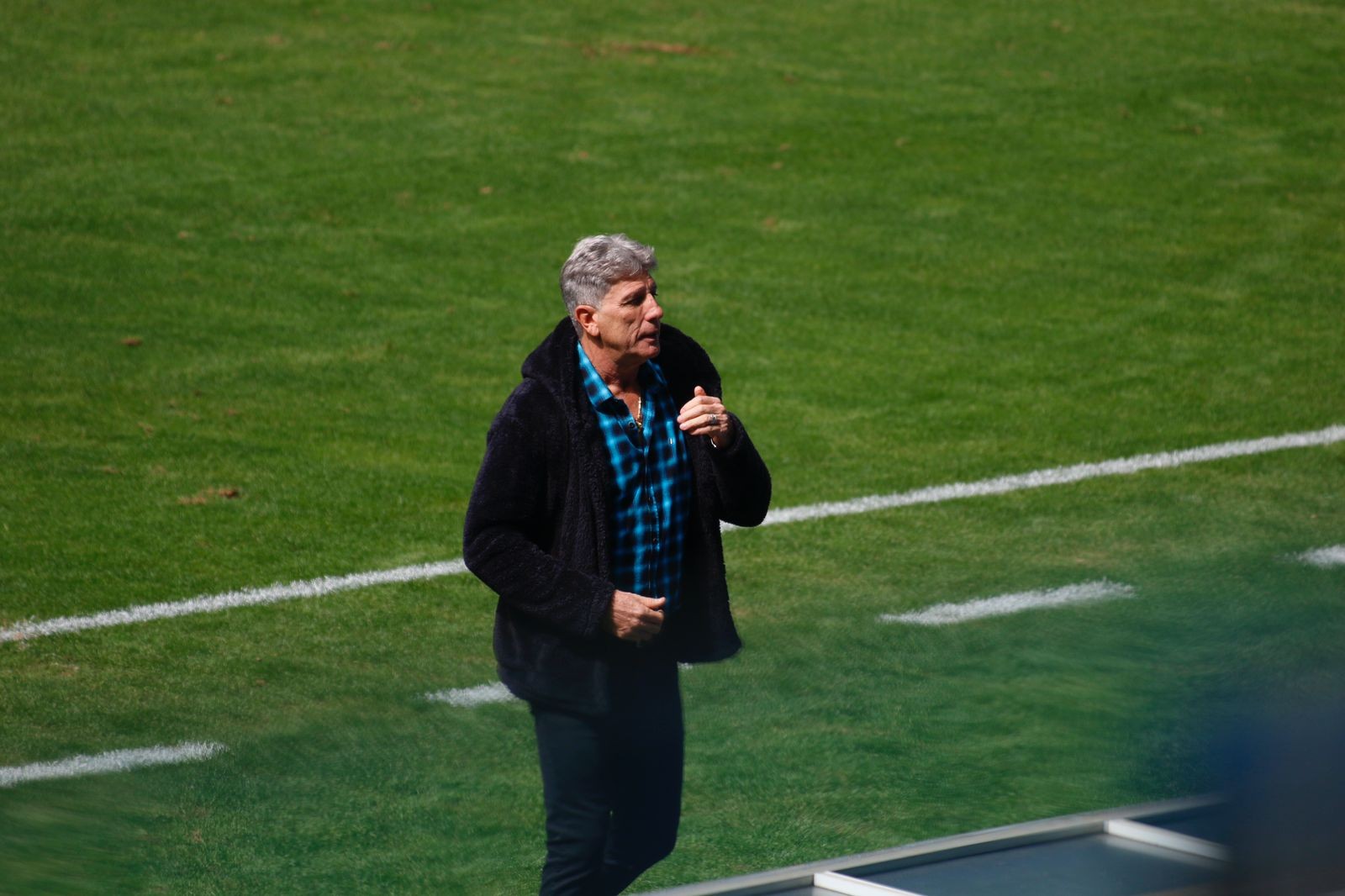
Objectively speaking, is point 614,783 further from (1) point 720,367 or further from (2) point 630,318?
(1) point 720,367

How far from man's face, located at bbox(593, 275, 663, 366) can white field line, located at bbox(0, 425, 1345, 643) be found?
15.5ft

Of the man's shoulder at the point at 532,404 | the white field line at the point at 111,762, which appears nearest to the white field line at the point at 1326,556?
the white field line at the point at 111,762

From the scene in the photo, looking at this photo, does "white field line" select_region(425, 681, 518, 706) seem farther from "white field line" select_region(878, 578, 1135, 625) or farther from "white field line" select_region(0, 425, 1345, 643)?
"white field line" select_region(878, 578, 1135, 625)

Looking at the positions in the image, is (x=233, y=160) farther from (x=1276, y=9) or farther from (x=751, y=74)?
Answer: (x=1276, y=9)

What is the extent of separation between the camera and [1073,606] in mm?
9094

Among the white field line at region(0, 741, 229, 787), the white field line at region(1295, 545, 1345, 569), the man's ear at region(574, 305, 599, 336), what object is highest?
the man's ear at region(574, 305, 599, 336)

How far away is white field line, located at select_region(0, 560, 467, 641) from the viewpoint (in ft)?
28.2

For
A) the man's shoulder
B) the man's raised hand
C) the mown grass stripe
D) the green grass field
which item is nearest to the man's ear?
the man's shoulder

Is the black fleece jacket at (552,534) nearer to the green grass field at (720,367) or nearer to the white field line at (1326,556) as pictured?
the green grass field at (720,367)

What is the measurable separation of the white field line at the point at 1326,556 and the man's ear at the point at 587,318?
606cm

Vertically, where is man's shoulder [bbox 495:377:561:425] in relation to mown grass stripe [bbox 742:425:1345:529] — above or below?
above

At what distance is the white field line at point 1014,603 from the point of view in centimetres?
894

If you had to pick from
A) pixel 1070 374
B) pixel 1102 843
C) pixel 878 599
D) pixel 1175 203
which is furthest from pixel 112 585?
pixel 1175 203

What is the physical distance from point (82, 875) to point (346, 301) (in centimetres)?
879
